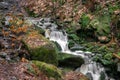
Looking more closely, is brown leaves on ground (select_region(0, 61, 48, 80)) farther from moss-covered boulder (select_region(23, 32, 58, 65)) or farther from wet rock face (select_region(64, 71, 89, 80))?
wet rock face (select_region(64, 71, 89, 80))

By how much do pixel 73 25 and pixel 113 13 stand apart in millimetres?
2072

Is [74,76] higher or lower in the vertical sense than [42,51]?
lower

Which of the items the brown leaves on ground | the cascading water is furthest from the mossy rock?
the cascading water

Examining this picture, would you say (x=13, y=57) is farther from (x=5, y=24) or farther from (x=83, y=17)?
(x=83, y=17)

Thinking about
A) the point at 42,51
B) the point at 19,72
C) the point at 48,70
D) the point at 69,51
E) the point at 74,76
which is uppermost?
the point at 42,51

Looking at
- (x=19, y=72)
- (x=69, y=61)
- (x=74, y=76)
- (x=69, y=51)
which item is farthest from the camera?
(x=69, y=51)

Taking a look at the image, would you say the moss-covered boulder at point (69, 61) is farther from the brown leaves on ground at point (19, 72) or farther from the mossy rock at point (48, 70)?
the brown leaves on ground at point (19, 72)

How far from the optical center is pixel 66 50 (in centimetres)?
1309

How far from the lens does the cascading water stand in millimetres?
11469

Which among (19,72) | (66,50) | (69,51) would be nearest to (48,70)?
(19,72)

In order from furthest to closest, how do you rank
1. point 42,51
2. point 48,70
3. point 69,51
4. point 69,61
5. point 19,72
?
point 69,51
point 69,61
point 42,51
point 48,70
point 19,72

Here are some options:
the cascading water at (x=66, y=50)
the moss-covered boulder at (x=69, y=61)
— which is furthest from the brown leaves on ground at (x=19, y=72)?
the cascading water at (x=66, y=50)

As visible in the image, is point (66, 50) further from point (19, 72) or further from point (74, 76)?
point (19, 72)

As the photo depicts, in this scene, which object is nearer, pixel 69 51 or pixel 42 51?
pixel 42 51
